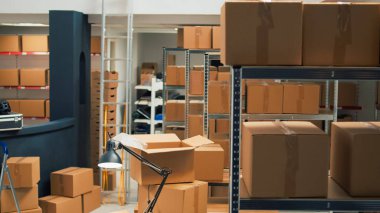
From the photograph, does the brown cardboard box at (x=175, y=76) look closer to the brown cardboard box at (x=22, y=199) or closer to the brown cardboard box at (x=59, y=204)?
the brown cardboard box at (x=59, y=204)

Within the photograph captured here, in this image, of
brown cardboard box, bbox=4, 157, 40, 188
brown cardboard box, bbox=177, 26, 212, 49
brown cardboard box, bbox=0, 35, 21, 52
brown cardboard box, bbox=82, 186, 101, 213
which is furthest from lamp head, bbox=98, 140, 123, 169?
brown cardboard box, bbox=0, 35, 21, 52

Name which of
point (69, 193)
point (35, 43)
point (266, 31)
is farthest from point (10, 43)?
point (266, 31)

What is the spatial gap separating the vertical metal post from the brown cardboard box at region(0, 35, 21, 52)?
639 cm

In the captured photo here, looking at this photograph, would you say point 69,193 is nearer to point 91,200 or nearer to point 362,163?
point 91,200

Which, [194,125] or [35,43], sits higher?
[35,43]

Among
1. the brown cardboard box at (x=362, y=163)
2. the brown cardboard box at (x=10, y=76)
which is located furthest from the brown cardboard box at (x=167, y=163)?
the brown cardboard box at (x=10, y=76)

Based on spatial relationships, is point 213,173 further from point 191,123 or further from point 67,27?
point 67,27

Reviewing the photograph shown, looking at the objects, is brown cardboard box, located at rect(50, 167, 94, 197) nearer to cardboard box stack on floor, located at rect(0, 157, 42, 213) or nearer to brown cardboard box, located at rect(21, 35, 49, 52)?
cardboard box stack on floor, located at rect(0, 157, 42, 213)

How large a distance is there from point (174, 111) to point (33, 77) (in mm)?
2845

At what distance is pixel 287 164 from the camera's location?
241 centimetres

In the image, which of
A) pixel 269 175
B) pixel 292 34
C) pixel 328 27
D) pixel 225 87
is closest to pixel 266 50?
pixel 292 34

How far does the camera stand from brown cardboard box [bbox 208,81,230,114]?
195 inches

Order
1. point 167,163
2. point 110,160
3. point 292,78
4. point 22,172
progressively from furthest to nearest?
1. point 22,172
2. point 167,163
3. point 110,160
4. point 292,78

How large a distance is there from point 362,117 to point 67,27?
14.1ft
